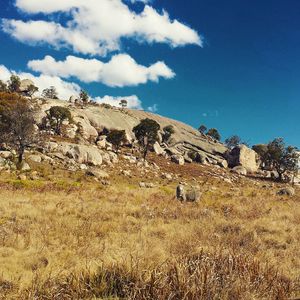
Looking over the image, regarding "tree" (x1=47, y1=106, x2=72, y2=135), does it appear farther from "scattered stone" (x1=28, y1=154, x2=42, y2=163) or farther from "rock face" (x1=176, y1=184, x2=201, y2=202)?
"rock face" (x1=176, y1=184, x2=201, y2=202)

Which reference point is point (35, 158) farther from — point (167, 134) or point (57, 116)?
point (167, 134)

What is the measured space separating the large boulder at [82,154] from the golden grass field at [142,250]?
35248 mm

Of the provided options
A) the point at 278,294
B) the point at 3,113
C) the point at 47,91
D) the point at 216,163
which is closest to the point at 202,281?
the point at 278,294

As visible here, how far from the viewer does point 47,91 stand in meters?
149

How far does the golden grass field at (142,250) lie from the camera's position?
240 inches

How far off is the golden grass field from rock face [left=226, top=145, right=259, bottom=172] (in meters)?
89.3

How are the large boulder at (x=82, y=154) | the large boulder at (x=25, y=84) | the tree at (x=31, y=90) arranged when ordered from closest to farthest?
the large boulder at (x=82, y=154), the tree at (x=31, y=90), the large boulder at (x=25, y=84)

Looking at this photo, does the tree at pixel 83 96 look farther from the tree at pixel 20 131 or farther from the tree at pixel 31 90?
the tree at pixel 20 131

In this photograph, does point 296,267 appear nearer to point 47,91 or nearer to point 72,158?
point 72,158

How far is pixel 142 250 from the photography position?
979 centimetres

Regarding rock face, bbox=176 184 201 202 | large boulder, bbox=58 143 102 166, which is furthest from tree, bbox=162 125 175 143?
rock face, bbox=176 184 201 202

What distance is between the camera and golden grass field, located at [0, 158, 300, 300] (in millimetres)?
6089

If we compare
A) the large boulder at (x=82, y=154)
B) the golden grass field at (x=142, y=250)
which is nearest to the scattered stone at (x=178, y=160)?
the large boulder at (x=82, y=154)

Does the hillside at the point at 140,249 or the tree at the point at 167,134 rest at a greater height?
the tree at the point at 167,134
